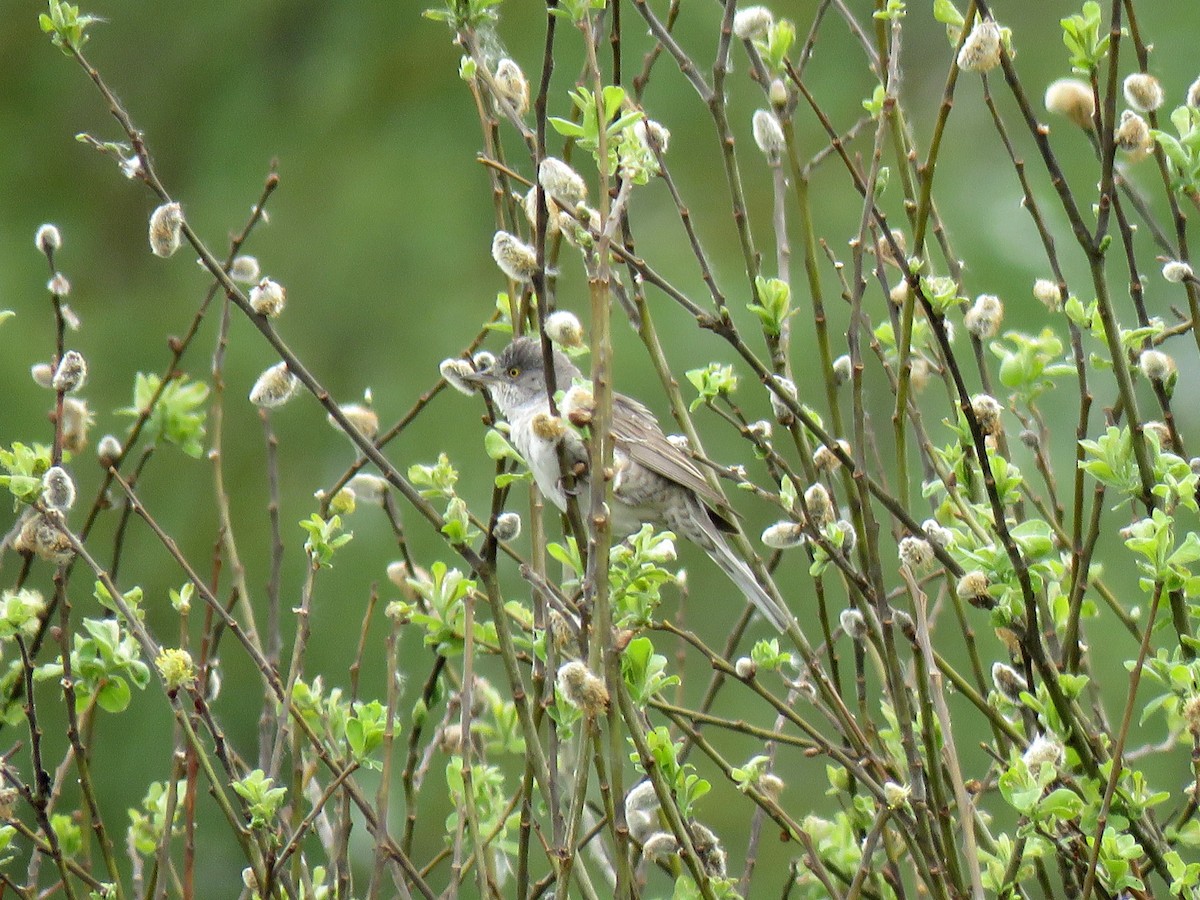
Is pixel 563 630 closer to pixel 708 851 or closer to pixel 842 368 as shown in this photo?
pixel 708 851

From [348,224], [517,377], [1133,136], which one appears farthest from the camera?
[348,224]

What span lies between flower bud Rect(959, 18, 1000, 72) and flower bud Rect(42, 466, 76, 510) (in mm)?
1394

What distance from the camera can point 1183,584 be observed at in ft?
6.29

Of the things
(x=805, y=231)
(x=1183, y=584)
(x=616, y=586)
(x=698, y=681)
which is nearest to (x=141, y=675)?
(x=616, y=586)

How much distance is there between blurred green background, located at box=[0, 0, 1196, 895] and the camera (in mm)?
8367

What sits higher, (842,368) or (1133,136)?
(1133,136)

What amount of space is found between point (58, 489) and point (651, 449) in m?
2.07

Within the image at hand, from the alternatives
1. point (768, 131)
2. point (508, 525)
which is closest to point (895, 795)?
point (508, 525)

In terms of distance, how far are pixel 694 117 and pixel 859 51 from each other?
3.66 ft

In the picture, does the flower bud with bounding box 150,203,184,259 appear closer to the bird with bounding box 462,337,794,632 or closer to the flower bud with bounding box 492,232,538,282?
the flower bud with bounding box 492,232,538,282

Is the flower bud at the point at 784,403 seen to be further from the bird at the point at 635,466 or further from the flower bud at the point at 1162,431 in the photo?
the bird at the point at 635,466

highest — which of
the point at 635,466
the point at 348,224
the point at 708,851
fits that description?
the point at 708,851

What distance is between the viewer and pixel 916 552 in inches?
84.7

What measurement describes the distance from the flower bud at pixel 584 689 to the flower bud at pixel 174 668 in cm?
56
